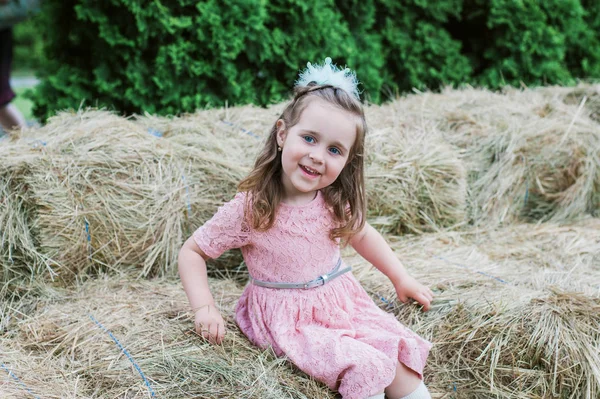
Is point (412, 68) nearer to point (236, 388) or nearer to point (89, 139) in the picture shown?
point (89, 139)

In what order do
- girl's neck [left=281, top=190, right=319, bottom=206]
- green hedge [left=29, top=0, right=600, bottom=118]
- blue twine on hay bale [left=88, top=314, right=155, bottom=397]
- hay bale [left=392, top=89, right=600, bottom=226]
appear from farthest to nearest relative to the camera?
green hedge [left=29, top=0, right=600, bottom=118], hay bale [left=392, top=89, right=600, bottom=226], girl's neck [left=281, top=190, right=319, bottom=206], blue twine on hay bale [left=88, top=314, right=155, bottom=397]

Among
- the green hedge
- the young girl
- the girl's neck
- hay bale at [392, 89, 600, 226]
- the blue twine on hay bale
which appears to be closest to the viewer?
the blue twine on hay bale

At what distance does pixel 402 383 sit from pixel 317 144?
0.91m

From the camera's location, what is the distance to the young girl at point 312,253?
2146mm

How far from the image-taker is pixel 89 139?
3086mm

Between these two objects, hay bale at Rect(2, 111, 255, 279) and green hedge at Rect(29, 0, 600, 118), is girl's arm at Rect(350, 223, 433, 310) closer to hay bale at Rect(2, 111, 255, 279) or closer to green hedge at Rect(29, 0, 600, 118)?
hay bale at Rect(2, 111, 255, 279)

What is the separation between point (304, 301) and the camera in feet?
7.64

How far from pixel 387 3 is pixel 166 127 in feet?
10.1

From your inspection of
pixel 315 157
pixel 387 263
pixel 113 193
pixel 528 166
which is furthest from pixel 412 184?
pixel 113 193

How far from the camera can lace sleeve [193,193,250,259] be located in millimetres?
2309

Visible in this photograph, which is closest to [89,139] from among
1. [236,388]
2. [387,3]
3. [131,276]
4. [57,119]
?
[57,119]

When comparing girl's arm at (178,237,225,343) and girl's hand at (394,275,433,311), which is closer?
girl's arm at (178,237,225,343)

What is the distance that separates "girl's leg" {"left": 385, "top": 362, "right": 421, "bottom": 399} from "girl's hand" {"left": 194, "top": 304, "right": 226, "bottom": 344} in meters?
0.65

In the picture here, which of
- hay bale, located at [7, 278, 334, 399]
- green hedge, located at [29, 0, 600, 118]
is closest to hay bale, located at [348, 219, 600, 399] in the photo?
hay bale, located at [7, 278, 334, 399]
